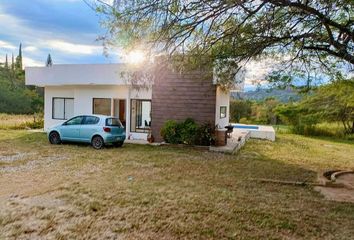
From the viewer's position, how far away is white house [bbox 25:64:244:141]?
53.4 feet

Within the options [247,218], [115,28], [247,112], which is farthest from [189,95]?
[247,112]

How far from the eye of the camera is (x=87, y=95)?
63.3 feet

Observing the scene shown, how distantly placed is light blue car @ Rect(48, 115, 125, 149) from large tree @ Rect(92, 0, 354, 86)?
286 inches

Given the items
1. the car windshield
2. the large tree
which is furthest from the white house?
the large tree

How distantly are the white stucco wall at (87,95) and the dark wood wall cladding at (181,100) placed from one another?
100cm

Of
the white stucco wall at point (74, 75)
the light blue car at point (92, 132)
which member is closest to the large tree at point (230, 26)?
the light blue car at point (92, 132)

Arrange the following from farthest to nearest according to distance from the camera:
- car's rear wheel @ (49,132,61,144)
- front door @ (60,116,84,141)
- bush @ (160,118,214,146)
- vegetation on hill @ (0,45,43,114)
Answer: vegetation on hill @ (0,45,43,114) < car's rear wheel @ (49,132,61,144) < bush @ (160,118,214,146) < front door @ (60,116,84,141)

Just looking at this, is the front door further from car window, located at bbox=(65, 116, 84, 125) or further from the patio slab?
the patio slab

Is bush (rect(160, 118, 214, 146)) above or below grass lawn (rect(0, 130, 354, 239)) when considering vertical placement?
above

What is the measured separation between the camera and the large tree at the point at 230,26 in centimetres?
638

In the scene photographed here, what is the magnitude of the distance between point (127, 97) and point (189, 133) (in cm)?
474

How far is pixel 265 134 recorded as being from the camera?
20.7m

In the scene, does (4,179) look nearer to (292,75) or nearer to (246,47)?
(246,47)

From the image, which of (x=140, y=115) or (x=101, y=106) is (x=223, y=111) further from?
(x=101, y=106)
